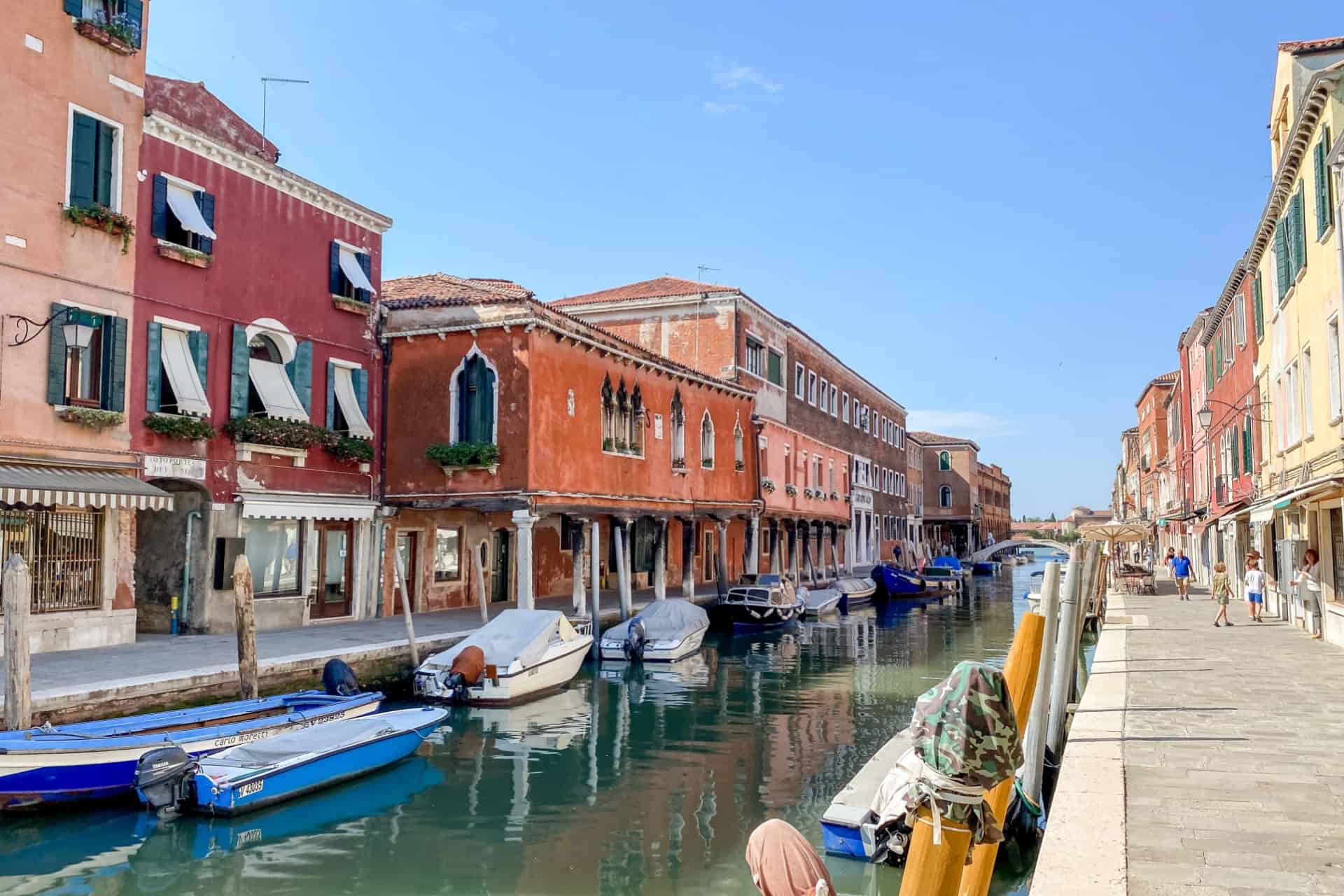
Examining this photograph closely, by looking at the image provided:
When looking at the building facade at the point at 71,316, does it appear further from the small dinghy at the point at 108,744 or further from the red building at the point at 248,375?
the small dinghy at the point at 108,744

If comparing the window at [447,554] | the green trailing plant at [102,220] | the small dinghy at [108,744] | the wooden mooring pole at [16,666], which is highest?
the green trailing plant at [102,220]

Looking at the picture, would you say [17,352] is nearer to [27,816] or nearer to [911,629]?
[27,816]

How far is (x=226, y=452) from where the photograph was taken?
14734 millimetres

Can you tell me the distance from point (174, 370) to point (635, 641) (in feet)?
28.0

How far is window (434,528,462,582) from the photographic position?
19.8 meters

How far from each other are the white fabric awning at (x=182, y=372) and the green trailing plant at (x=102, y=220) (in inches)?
53.6

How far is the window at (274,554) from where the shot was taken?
15414 mm

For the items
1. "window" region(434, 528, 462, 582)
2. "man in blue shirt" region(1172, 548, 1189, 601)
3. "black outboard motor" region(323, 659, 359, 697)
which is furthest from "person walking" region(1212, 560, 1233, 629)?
"window" region(434, 528, 462, 582)

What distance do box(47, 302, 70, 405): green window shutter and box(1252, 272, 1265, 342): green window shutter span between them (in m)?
18.8

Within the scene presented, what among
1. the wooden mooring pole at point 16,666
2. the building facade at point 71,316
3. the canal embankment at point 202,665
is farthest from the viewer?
the building facade at point 71,316

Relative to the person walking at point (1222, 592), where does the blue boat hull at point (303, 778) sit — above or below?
below

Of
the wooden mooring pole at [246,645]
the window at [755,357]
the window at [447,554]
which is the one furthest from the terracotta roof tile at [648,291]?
the wooden mooring pole at [246,645]

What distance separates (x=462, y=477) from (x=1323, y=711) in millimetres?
12851

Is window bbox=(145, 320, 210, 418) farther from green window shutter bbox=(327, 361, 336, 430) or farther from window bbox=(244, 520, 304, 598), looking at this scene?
green window shutter bbox=(327, 361, 336, 430)
